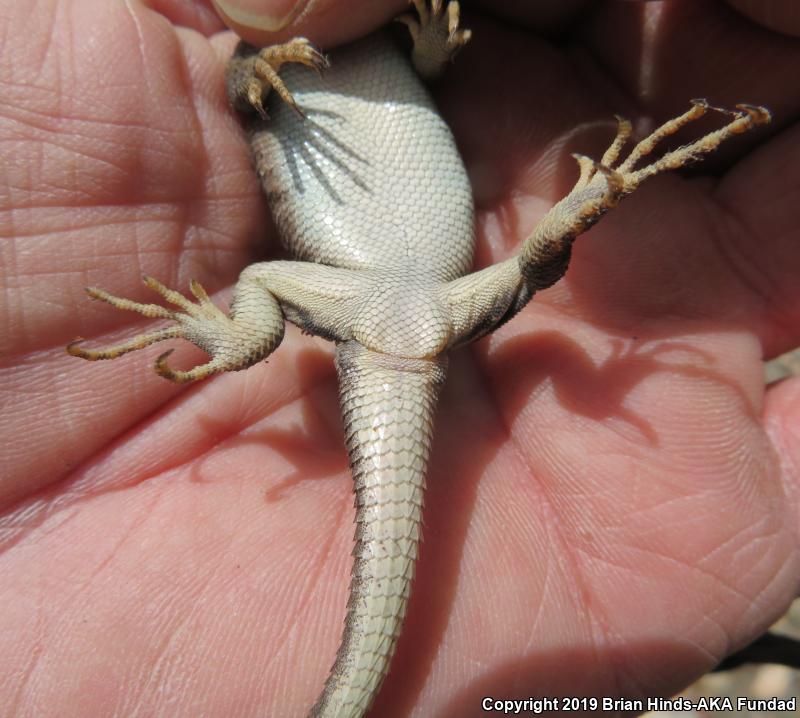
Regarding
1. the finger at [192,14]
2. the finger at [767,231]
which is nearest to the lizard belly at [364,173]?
the finger at [192,14]

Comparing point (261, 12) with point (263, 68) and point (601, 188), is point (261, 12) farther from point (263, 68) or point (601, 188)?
point (601, 188)

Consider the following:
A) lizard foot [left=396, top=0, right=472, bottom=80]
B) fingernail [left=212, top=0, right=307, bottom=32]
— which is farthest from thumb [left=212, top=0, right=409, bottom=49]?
lizard foot [left=396, top=0, right=472, bottom=80]

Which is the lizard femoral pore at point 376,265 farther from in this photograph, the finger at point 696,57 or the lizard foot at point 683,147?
the finger at point 696,57

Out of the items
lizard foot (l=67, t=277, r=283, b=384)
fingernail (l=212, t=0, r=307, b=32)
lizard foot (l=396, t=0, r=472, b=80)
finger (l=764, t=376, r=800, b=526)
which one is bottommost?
finger (l=764, t=376, r=800, b=526)

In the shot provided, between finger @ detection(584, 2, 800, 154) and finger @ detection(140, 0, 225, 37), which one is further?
finger @ detection(140, 0, 225, 37)

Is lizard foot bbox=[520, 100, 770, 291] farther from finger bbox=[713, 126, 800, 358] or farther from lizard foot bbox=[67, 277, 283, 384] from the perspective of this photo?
lizard foot bbox=[67, 277, 283, 384]

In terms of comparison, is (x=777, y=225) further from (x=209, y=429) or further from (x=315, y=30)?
(x=209, y=429)
